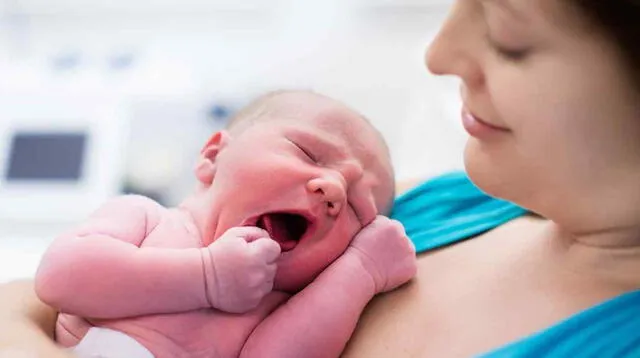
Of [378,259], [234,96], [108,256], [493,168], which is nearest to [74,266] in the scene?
[108,256]

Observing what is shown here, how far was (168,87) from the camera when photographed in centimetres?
185

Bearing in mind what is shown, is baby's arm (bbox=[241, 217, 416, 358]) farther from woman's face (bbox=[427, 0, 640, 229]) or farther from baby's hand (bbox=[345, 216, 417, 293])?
woman's face (bbox=[427, 0, 640, 229])

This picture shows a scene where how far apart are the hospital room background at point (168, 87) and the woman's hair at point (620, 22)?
2.81 ft

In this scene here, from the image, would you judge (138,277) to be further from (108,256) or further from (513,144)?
(513,144)

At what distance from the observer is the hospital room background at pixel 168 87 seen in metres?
1.70

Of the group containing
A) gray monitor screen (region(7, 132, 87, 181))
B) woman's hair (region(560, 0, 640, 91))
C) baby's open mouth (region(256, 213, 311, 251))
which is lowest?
gray monitor screen (region(7, 132, 87, 181))

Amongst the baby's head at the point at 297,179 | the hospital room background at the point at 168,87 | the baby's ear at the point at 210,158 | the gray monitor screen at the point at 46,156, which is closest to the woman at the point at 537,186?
the baby's head at the point at 297,179

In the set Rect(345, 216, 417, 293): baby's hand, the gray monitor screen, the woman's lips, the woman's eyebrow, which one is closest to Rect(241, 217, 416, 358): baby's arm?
Rect(345, 216, 417, 293): baby's hand

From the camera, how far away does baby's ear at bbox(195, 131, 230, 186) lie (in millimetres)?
1003

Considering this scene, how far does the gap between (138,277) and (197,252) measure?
0.22 feet

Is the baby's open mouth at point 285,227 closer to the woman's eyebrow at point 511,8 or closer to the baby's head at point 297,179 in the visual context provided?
the baby's head at point 297,179

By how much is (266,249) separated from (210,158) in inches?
8.1

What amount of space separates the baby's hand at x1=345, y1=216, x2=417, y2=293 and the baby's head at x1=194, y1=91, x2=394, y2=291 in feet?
0.06

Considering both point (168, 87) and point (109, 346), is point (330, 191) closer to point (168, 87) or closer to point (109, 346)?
point (109, 346)
